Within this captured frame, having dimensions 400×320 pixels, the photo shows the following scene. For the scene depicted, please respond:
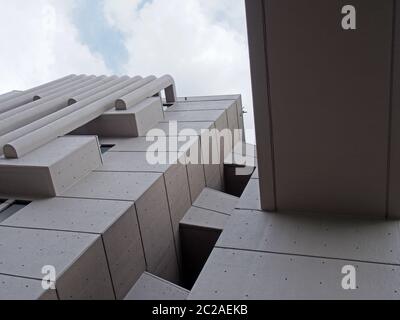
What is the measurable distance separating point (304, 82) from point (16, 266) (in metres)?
4.52

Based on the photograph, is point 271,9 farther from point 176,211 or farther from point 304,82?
point 176,211

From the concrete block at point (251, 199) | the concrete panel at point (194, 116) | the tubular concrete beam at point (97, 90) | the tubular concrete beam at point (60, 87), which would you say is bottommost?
the concrete panel at point (194, 116)

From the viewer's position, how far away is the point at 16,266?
538 cm

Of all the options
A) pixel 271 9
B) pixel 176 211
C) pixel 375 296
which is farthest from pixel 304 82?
pixel 176 211

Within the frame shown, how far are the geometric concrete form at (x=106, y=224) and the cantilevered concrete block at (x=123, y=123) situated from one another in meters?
3.67

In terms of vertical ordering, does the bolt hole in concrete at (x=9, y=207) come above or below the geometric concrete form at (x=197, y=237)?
above

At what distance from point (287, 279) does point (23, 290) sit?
3241mm

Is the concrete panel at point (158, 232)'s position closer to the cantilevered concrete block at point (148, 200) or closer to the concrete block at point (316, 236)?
the cantilevered concrete block at point (148, 200)

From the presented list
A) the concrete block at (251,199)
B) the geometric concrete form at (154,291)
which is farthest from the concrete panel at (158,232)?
the concrete block at (251,199)

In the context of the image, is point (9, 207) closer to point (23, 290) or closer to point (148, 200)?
point (148, 200)

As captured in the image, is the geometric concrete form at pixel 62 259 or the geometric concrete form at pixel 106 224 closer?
the geometric concrete form at pixel 62 259

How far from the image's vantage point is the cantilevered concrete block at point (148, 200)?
7215 millimetres

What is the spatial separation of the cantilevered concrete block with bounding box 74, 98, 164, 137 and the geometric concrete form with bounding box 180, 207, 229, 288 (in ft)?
9.74

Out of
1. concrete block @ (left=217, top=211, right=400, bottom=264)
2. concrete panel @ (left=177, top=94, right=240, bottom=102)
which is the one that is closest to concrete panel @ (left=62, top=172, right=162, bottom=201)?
concrete block @ (left=217, top=211, right=400, bottom=264)
